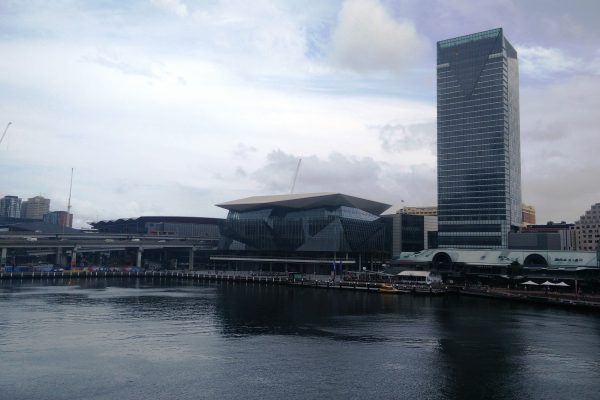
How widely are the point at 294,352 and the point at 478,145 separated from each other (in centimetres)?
15848

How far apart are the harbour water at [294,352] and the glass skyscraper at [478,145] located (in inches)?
4172

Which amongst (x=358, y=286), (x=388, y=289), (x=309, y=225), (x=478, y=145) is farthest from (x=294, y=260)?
(x=478, y=145)

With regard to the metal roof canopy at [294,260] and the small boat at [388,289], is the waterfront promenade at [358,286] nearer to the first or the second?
the small boat at [388,289]

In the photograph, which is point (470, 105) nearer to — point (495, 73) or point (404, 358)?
point (495, 73)

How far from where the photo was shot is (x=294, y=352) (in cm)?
5091

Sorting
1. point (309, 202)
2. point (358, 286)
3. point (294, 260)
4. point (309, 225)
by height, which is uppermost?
point (309, 202)

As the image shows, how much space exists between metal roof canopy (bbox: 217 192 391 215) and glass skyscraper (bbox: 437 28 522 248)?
1159 inches

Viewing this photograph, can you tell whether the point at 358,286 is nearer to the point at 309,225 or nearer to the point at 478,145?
the point at 309,225

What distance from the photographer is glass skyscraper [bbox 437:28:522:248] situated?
18725 cm

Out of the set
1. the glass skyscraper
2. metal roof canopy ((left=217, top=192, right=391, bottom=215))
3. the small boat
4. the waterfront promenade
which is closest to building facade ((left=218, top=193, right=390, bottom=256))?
metal roof canopy ((left=217, top=192, right=391, bottom=215))

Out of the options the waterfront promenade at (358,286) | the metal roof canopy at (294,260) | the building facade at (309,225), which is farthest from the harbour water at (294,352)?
the building facade at (309,225)

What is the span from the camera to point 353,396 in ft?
125

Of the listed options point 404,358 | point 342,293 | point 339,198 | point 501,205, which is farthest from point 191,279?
point 404,358

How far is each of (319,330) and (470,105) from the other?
151m
